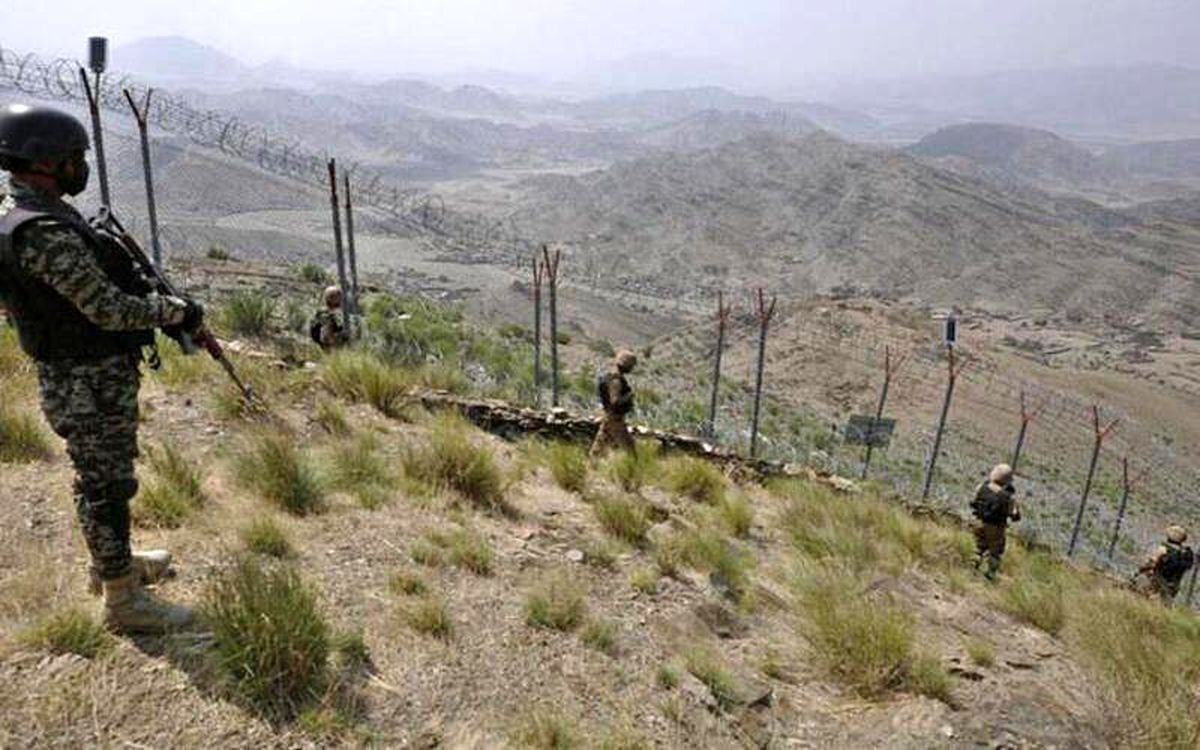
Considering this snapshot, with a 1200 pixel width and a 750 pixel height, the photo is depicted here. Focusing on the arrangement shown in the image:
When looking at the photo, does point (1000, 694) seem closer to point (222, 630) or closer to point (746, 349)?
point (222, 630)

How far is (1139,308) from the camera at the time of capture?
79188 mm

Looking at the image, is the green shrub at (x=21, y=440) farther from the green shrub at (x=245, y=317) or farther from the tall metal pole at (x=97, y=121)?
the green shrub at (x=245, y=317)

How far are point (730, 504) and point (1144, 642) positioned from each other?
3624 mm

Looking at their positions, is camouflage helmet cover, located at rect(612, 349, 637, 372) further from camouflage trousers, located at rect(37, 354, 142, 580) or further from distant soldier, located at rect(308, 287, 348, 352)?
camouflage trousers, located at rect(37, 354, 142, 580)

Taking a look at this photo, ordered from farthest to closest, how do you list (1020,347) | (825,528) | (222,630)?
(1020,347), (825,528), (222,630)

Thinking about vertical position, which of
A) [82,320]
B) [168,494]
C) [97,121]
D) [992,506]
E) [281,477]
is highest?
[97,121]

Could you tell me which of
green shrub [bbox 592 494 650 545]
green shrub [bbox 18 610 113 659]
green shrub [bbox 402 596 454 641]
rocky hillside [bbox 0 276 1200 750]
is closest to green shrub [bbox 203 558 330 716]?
rocky hillside [bbox 0 276 1200 750]

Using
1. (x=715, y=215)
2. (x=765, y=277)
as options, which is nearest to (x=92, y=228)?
(x=765, y=277)

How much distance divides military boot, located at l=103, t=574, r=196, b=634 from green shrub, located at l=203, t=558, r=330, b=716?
14cm

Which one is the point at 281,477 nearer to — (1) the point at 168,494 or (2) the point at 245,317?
(1) the point at 168,494

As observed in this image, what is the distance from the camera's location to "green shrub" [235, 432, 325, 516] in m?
5.77

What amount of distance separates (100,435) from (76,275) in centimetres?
73

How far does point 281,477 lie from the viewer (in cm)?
585

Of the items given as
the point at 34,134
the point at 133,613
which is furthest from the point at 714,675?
the point at 34,134
